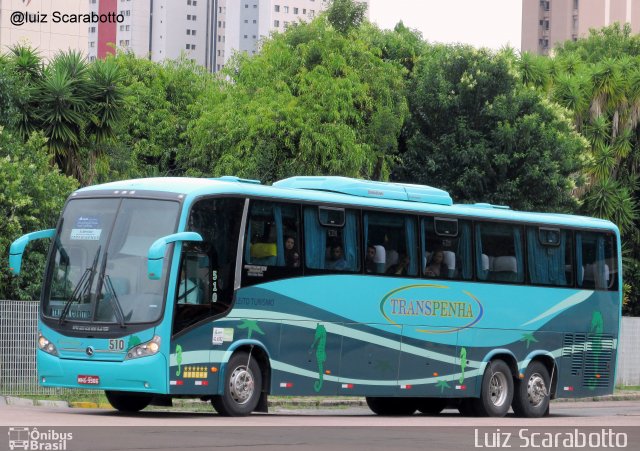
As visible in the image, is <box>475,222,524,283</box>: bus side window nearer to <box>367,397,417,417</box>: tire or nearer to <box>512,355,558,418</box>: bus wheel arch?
<box>512,355,558,418</box>: bus wheel arch

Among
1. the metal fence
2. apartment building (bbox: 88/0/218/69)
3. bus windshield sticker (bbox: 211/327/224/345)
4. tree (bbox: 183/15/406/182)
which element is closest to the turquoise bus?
bus windshield sticker (bbox: 211/327/224/345)

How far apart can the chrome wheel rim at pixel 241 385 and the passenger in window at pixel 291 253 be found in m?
1.77

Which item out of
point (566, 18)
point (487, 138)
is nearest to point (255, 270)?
point (487, 138)

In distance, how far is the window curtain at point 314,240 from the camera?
2088 cm

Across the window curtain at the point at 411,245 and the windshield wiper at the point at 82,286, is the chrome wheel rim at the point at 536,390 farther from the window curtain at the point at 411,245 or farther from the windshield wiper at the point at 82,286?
the windshield wiper at the point at 82,286

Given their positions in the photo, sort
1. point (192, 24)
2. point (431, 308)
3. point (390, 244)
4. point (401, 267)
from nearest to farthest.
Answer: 1. point (390, 244)
2. point (401, 267)
3. point (431, 308)
4. point (192, 24)

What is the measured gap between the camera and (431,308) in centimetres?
2309

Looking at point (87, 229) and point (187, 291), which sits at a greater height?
point (87, 229)

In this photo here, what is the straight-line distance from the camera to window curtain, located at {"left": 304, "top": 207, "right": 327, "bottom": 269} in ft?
68.5

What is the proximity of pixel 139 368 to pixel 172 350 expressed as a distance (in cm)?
51

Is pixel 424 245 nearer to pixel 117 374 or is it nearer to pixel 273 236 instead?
pixel 273 236

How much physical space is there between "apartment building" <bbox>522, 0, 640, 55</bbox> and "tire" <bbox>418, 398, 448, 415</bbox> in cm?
10781
